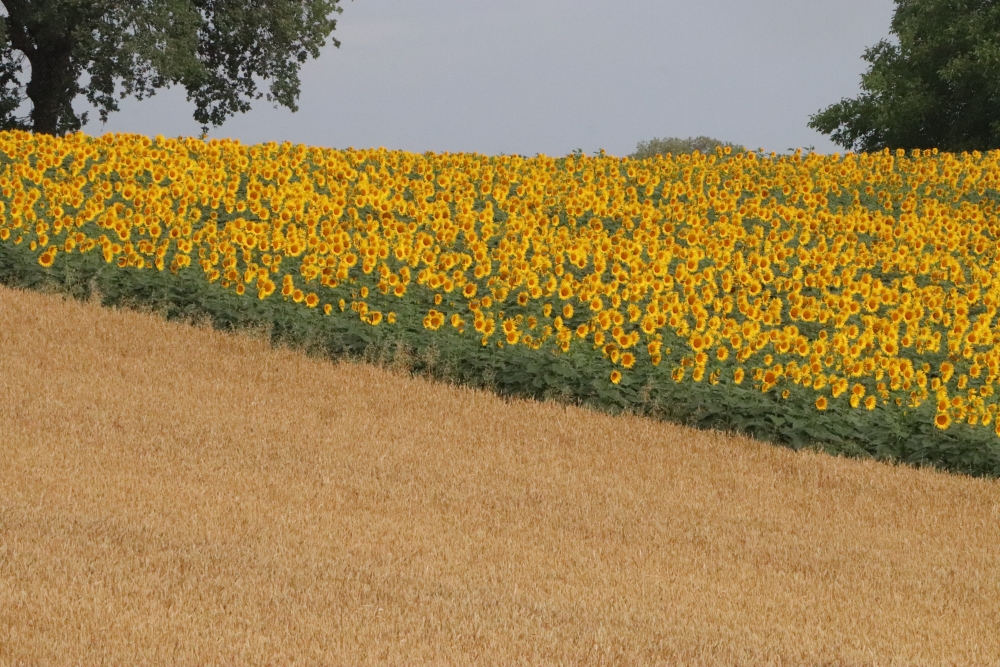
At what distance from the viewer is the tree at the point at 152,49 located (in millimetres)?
27250

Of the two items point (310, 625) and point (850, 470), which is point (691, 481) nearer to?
point (850, 470)

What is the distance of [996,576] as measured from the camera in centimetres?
814

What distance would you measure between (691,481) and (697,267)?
559cm

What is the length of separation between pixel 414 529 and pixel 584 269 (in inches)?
282

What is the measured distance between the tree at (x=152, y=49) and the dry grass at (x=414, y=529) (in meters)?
16.9

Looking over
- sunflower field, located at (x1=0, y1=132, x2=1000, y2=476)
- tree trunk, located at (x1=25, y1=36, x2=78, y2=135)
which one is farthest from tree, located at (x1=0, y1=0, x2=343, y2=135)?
sunflower field, located at (x1=0, y1=132, x2=1000, y2=476)

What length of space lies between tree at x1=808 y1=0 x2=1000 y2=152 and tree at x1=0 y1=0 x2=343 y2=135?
39.5 ft

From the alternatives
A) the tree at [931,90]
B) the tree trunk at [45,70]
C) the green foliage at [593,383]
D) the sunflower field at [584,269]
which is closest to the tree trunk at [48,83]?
the tree trunk at [45,70]

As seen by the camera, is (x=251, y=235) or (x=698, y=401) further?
(x=251, y=235)

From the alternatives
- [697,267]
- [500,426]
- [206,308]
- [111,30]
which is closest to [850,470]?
[500,426]

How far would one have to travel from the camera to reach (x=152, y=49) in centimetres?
2667

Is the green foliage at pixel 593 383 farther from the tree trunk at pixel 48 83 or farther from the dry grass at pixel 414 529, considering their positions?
the tree trunk at pixel 48 83

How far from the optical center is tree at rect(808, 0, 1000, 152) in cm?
2591

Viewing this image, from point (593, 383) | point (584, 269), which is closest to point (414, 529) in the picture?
point (593, 383)
